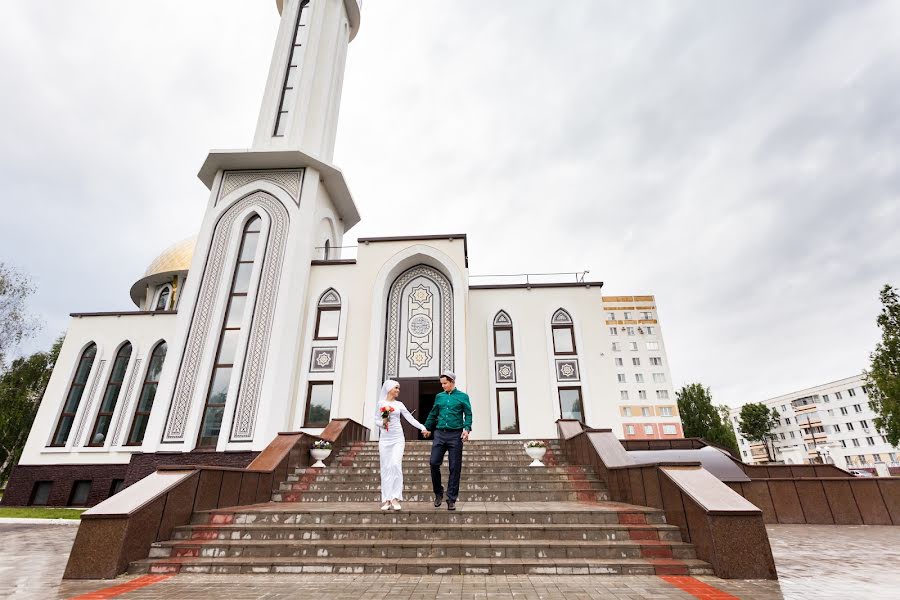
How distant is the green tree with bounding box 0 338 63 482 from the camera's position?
21.9 meters

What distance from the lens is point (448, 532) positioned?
4.67 m

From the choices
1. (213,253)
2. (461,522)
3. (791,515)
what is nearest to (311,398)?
(213,253)

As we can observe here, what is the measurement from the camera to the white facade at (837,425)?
44716 mm

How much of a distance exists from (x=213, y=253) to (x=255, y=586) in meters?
13.1

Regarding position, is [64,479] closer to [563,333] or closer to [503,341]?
[503,341]

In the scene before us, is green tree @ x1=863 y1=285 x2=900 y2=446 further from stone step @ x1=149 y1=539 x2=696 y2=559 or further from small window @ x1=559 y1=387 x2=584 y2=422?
stone step @ x1=149 y1=539 x2=696 y2=559

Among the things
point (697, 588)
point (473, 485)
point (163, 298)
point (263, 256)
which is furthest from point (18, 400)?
point (697, 588)

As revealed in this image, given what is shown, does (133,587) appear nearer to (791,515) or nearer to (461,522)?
(461,522)

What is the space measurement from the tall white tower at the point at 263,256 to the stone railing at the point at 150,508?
6.01 m

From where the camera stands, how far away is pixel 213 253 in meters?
14.6

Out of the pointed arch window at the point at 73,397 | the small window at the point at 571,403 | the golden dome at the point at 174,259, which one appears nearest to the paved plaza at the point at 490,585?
the small window at the point at 571,403

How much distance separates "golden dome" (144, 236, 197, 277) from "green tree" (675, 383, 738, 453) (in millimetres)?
36319

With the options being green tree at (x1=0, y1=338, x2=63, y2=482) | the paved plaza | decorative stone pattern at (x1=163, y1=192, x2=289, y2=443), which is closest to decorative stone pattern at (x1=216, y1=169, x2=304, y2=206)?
decorative stone pattern at (x1=163, y1=192, x2=289, y2=443)

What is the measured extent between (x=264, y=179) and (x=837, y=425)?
63.8 metres
